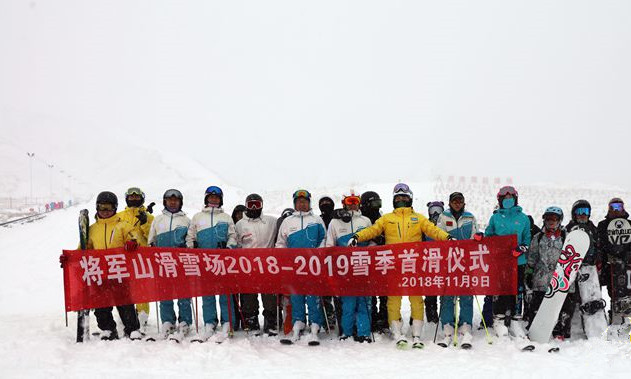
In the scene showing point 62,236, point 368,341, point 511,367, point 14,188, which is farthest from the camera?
→ point 14,188

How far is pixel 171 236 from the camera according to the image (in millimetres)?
6176

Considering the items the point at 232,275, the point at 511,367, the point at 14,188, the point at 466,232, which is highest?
the point at 14,188

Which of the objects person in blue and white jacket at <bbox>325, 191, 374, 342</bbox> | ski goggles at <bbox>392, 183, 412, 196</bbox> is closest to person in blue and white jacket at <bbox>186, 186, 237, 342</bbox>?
person in blue and white jacket at <bbox>325, 191, 374, 342</bbox>

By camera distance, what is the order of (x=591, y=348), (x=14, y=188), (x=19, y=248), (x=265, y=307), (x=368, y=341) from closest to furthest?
(x=591, y=348), (x=368, y=341), (x=265, y=307), (x=19, y=248), (x=14, y=188)

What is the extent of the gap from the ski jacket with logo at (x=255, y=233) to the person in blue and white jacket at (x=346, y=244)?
89 cm

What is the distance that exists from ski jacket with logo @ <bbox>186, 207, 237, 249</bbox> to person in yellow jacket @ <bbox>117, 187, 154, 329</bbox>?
868 mm

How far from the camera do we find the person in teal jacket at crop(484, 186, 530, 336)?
19.2ft

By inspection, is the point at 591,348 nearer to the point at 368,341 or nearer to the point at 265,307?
the point at 368,341

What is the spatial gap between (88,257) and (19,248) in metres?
12.9

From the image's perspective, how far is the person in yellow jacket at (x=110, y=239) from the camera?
5910mm

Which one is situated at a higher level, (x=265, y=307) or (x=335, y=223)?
(x=335, y=223)

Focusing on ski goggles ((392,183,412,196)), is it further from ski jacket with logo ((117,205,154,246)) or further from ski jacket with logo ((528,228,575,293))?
ski jacket with logo ((117,205,154,246))

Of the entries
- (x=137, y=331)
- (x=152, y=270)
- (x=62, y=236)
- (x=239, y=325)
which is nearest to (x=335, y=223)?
(x=239, y=325)

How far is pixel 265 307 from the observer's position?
20.2ft
